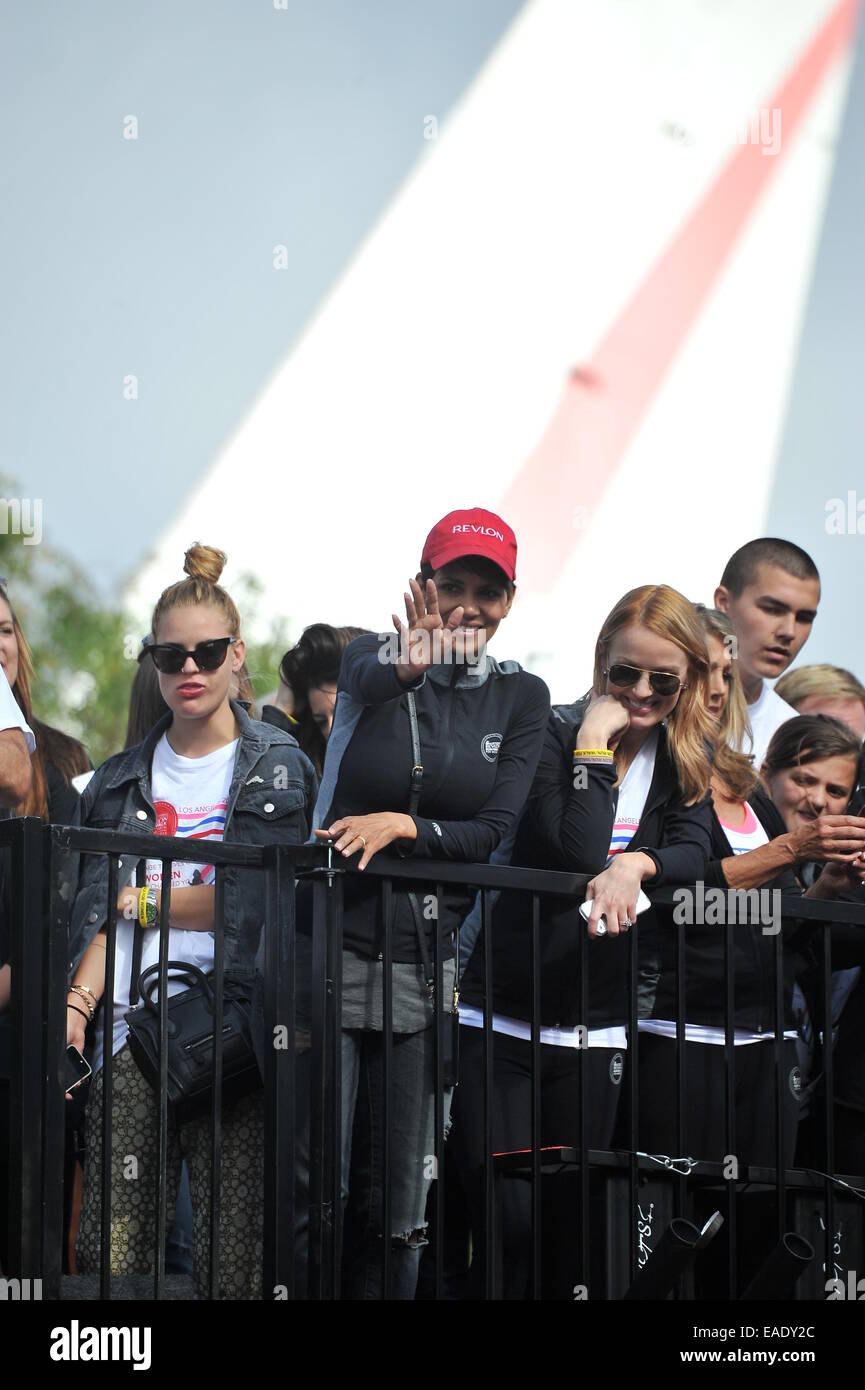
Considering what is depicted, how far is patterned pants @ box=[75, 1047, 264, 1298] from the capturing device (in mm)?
4594

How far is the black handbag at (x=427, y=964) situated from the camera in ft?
15.2

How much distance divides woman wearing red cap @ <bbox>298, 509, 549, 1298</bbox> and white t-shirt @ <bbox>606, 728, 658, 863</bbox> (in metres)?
0.40

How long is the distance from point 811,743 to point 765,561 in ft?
4.79

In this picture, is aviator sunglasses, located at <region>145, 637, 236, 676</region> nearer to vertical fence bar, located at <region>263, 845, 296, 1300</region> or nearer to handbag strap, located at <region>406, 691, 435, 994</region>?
handbag strap, located at <region>406, 691, 435, 994</region>

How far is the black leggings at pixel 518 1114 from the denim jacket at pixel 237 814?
0.69m

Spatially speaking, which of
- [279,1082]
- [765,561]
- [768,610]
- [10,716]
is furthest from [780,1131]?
[765,561]

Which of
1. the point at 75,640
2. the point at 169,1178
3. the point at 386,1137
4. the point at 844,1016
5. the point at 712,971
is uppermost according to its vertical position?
the point at 75,640

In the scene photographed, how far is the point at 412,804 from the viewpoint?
4.70 meters

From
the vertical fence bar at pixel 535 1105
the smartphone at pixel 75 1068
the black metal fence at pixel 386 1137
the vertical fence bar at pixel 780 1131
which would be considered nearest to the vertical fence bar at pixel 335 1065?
the black metal fence at pixel 386 1137

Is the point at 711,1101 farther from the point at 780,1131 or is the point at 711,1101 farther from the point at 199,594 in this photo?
the point at 199,594

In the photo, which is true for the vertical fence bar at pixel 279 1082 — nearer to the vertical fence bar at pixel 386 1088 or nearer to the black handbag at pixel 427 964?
the vertical fence bar at pixel 386 1088
